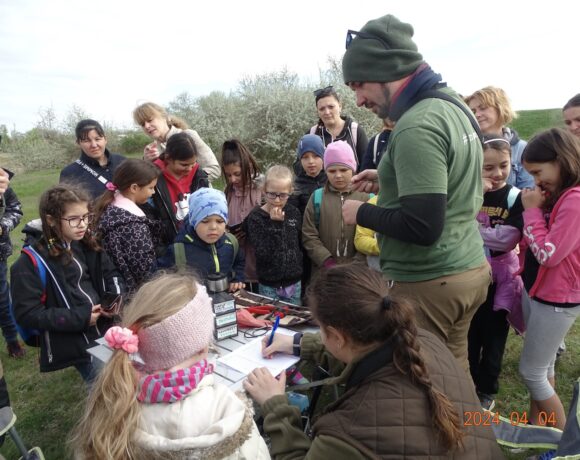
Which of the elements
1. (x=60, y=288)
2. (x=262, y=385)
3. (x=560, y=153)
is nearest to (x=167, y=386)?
(x=262, y=385)

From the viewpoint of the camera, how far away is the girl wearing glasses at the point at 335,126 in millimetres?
4664

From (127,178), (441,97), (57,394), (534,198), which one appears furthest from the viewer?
(57,394)

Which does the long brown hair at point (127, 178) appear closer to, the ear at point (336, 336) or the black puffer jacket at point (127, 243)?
the black puffer jacket at point (127, 243)

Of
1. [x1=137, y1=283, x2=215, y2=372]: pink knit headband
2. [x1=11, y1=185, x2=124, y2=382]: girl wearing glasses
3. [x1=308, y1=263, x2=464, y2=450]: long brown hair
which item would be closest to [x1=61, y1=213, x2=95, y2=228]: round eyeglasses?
[x1=11, y1=185, x2=124, y2=382]: girl wearing glasses

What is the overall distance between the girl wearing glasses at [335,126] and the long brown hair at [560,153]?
248 centimetres

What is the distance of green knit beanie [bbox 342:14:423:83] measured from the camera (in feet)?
5.96

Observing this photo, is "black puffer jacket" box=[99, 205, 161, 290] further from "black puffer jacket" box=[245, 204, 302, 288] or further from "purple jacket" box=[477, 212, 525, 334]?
"purple jacket" box=[477, 212, 525, 334]

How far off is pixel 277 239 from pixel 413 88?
74.9 inches

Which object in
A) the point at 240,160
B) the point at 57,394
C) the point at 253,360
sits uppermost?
the point at 240,160

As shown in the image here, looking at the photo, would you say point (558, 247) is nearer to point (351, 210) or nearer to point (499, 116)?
point (351, 210)

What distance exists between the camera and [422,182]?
1632mm

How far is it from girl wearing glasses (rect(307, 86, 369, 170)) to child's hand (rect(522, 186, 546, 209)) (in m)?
2.37

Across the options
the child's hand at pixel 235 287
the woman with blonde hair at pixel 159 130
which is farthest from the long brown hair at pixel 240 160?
the child's hand at pixel 235 287

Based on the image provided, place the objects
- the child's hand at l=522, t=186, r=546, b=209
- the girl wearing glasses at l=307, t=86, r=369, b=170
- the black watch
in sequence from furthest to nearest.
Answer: the girl wearing glasses at l=307, t=86, r=369, b=170, the child's hand at l=522, t=186, r=546, b=209, the black watch
